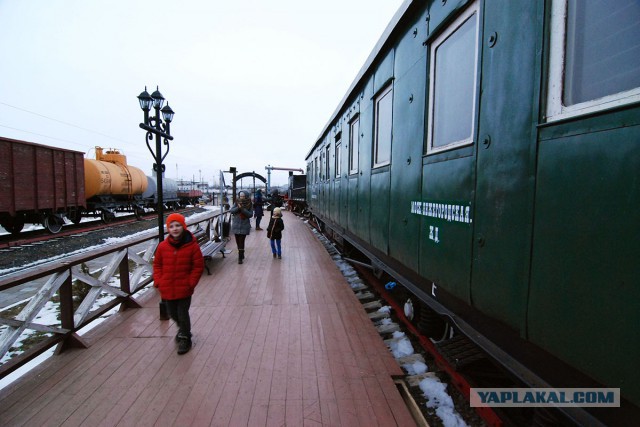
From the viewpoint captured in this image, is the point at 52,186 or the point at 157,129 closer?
the point at 157,129

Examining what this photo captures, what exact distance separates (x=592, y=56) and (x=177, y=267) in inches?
138

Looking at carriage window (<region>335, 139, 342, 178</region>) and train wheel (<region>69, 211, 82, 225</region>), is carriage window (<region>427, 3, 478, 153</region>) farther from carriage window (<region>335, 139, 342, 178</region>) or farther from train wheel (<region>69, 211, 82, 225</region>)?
train wheel (<region>69, 211, 82, 225</region>)

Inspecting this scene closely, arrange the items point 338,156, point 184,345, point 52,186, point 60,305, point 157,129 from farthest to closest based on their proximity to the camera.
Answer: point 52,186, point 338,156, point 157,129, point 60,305, point 184,345

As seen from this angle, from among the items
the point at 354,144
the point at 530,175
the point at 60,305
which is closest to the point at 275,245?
the point at 354,144

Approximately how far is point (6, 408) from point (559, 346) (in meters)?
3.66

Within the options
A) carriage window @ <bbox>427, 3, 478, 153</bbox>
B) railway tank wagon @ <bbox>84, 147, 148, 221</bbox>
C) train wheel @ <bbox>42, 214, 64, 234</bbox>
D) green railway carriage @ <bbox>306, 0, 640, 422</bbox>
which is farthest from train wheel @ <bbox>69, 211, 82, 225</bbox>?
carriage window @ <bbox>427, 3, 478, 153</bbox>

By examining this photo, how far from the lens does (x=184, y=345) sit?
11.3ft

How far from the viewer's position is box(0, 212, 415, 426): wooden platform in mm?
2459

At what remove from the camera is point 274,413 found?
8.11 ft

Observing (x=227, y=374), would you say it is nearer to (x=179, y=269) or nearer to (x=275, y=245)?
(x=179, y=269)

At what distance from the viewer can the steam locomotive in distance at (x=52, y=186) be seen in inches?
443

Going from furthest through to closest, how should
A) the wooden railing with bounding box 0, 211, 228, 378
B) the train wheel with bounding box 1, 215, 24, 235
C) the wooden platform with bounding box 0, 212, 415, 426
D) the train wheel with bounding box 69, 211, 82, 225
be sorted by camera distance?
the train wheel with bounding box 69, 211, 82, 225 < the train wheel with bounding box 1, 215, 24, 235 < the wooden railing with bounding box 0, 211, 228, 378 < the wooden platform with bounding box 0, 212, 415, 426

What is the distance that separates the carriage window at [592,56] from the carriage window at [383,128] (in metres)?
2.42

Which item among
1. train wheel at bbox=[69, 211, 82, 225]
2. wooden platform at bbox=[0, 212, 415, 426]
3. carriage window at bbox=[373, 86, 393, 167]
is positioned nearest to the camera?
wooden platform at bbox=[0, 212, 415, 426]
